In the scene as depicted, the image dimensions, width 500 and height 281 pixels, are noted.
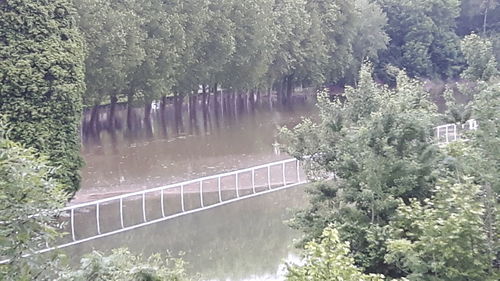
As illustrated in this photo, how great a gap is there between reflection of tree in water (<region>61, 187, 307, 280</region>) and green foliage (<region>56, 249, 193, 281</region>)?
665 centimetres

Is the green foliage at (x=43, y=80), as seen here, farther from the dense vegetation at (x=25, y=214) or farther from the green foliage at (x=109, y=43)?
the dense vegetation at (x=25, y=214)

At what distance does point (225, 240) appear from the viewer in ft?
51.8

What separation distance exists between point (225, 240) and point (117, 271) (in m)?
9.48

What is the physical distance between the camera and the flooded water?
14.8 meters

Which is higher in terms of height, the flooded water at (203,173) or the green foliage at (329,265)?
the green foliage at (329,265)

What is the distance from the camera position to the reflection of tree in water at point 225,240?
46.5 feet

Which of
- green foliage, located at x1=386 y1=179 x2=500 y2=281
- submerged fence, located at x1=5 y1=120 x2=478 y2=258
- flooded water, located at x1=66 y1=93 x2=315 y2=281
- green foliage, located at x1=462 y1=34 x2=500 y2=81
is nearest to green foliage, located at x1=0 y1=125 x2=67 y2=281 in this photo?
green foliage, located at x1=386 y1=179 x2=500 y2=281

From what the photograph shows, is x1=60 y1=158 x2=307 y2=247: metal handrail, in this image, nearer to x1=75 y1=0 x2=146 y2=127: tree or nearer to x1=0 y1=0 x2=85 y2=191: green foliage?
x1=0 y1=0 x2=85 y2=191: green foliage

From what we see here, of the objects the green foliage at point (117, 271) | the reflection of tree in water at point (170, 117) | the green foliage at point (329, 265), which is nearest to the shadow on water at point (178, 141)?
the reflection of tree in water at point (170, 117)

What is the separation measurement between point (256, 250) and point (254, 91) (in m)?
28.5

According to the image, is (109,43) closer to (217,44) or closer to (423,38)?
(217,44)

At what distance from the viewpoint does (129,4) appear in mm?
27688

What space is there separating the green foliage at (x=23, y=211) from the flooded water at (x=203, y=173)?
5.00 m

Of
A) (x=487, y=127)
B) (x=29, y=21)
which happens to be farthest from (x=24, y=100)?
(x=487, y=127)
